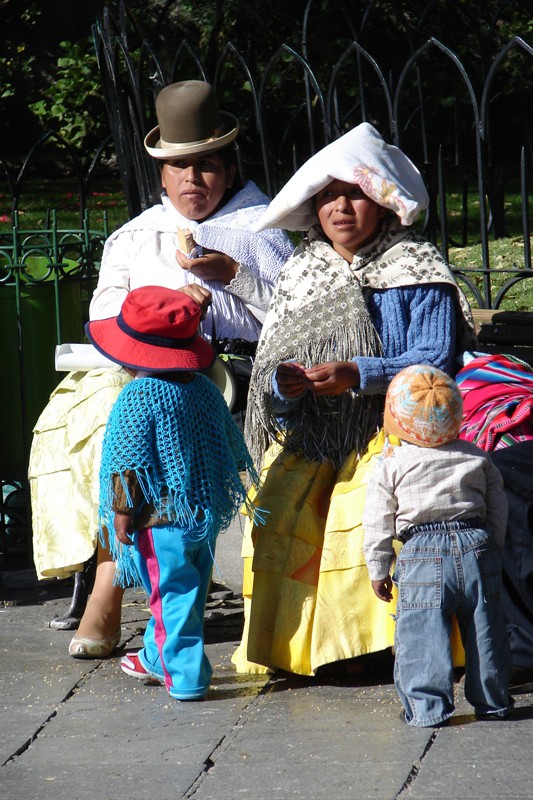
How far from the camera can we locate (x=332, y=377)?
3508mm

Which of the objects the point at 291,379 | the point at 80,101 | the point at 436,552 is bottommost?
the point at 436,552

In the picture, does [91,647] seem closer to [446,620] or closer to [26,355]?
[446,620]

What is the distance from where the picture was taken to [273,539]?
145 inches

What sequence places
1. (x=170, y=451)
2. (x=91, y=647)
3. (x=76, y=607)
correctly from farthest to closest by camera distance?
(x=76, y=607)
(x=91, y=647)
(x=170, y=451)

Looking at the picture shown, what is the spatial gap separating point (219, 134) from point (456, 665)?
83.9 inches

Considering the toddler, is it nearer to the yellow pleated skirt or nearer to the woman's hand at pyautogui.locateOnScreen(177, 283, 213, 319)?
the yellow pleated skirt

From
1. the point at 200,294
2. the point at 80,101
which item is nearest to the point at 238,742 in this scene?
the point at 200,294

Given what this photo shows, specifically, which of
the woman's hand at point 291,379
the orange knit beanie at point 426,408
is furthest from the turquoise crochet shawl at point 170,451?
the orange knit beanie at point 426,408

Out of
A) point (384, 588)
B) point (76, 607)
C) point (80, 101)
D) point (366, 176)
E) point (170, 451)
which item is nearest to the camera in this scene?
point (384, 588)

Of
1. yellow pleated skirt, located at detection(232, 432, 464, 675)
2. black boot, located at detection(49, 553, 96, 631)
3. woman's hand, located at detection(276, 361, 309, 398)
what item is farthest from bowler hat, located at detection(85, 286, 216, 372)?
black boot, located at detection(49, 553, 96, 631)

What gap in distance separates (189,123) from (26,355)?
138 cm

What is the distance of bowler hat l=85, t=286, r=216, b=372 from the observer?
3.46 metres

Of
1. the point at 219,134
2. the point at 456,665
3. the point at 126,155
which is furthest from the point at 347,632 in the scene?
the point at 126,155

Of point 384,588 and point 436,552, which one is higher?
point 436,552
